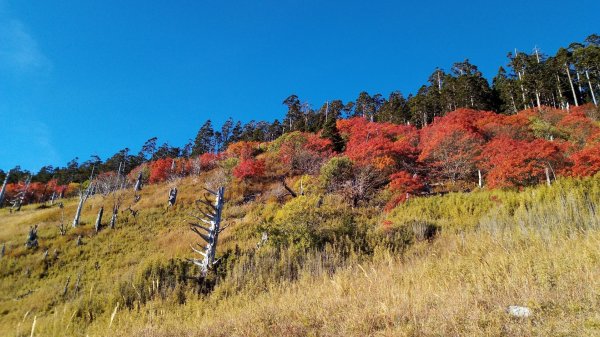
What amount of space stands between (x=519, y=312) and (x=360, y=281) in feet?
9.83

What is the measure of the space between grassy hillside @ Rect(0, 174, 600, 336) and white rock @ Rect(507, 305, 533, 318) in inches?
3.7

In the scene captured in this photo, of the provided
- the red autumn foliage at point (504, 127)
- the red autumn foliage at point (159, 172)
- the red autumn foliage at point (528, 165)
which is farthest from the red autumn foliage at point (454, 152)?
the red autumn foliage at point (159, 172)

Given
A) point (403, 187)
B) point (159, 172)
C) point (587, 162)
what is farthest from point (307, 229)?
point (159, 172)

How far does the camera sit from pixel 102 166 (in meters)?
80.8

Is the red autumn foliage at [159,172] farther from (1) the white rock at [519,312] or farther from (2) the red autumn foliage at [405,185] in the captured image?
(1) the white rock at [519,312]

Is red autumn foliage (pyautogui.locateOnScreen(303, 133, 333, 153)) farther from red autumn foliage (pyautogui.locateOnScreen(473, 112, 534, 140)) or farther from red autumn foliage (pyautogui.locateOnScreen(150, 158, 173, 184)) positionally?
red autumn foliage (pyautogui.locateOnScreen(150, 158, 173, 184))

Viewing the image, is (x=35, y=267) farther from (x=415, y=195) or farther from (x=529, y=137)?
(x=529, y=137)

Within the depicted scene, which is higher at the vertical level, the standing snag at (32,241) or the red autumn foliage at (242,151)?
the red autumn foliage at (242,151)

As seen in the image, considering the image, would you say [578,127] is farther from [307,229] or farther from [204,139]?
[204,139]

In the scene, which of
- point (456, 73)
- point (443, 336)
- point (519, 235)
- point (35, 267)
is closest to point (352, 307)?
point (443, 336)

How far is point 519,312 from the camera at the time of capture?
3.51 meters

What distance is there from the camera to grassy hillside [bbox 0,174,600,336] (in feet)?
12.4

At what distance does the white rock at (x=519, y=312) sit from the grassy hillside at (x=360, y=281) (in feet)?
0.31

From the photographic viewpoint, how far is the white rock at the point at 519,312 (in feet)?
11.2
